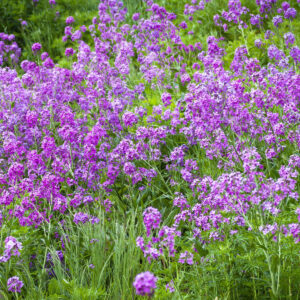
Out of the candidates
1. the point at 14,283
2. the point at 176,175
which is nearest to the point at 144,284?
the point at 14,283

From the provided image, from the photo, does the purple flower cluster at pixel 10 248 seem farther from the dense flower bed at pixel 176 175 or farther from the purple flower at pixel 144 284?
the purple flower at pixel 144 284

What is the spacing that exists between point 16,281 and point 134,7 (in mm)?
8156

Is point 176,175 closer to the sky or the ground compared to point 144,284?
closer to the ground

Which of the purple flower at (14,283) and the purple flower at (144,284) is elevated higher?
the purple flower at (144,284)

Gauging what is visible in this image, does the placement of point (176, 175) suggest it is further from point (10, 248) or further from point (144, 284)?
point (144, 284)

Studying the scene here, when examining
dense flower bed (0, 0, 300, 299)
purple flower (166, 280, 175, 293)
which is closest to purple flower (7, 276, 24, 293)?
dense flower bed (0, 0, 300, 299)

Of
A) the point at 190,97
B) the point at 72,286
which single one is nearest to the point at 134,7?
the point at 190,97

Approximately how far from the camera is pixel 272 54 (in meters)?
4.58

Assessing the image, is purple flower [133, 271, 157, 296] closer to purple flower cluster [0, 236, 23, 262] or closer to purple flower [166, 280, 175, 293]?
purple flower [166, 280, 175, 293]

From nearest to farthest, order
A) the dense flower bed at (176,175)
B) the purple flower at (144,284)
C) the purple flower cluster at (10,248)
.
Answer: the purple flower at (144,284), the purple flower cluster at (10,248), the dense flower bed at (176,175)

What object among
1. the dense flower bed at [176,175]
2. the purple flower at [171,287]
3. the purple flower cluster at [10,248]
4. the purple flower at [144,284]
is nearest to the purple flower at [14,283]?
the dense flower bed at [176,175]

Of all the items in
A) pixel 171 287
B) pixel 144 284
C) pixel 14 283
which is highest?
pixel 144 284

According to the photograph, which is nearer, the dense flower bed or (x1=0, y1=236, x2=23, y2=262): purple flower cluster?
(x1=0, y1=236, x2=23, y2=262): purple flower cluster

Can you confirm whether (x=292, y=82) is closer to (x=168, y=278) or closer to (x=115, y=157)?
(x=115, y=157)
